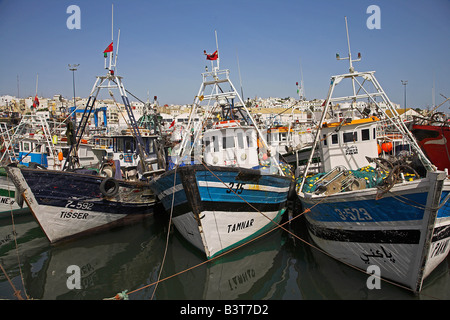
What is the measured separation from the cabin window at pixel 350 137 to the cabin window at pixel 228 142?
4.28 meters

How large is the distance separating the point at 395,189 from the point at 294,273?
3.47 m

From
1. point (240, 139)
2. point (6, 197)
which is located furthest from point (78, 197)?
point (240, 139)

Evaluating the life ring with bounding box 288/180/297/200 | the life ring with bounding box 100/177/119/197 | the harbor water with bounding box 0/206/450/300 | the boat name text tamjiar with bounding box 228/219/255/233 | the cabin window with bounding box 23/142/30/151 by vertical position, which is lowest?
the harbor water with bounding box 0/206/450/300

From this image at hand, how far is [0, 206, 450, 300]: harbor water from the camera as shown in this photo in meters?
6.86

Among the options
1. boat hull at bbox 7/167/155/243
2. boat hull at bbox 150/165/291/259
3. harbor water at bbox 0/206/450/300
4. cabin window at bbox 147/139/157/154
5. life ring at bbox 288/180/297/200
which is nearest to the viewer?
harbor water at bbox 0/206/450/300

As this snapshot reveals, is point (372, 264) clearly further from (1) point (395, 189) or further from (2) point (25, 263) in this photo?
(2) point (25, 263)

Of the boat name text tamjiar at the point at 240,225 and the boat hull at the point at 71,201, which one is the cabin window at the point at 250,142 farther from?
the boat hull at the point at 71,201

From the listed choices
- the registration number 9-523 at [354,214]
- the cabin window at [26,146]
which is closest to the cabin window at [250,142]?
the registration number 9-523 at [354,214]

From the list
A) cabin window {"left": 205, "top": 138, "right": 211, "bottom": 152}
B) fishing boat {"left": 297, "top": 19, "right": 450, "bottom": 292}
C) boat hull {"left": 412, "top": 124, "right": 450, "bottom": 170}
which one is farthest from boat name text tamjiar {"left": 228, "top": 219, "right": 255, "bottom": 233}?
boat hull {"left": 412, "top": 124, "right": 450, "bottom": 170}

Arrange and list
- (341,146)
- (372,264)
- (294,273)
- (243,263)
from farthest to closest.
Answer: (341,146), (243,263), (294,273), (372,264)

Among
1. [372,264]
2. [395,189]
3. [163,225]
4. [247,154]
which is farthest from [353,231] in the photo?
[163,225]

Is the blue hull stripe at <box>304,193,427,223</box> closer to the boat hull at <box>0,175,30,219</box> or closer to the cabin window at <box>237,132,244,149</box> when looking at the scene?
the cabin window at <box>237,132,244,149</box>

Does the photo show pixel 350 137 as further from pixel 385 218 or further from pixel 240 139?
pixel 385 218

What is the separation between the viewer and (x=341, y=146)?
35.5 feet
